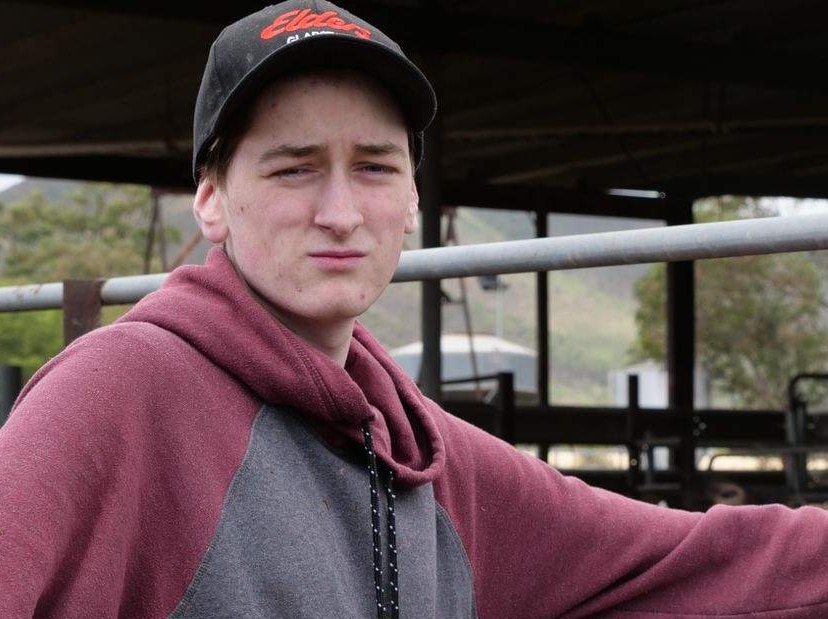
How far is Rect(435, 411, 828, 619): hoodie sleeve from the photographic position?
1414mm

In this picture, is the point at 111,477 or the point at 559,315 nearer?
the point at 111,477

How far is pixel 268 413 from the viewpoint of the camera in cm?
116

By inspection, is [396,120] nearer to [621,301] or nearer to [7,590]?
[7,590]

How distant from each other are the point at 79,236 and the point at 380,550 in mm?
29845

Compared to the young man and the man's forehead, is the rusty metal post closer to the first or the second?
the young man

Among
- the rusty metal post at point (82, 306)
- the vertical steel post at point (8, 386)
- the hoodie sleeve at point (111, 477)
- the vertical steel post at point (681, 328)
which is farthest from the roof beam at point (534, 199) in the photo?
the hoodie sleeve at point (111, 477)

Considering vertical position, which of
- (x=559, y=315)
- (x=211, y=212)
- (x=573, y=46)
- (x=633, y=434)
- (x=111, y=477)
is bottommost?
(x=633, y=434)

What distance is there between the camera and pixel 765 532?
146cm

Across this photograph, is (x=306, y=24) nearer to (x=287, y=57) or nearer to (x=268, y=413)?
(x=287, y=57)

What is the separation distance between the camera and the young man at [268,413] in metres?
1.00

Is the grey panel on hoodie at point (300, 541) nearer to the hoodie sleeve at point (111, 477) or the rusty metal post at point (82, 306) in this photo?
the hoodie sleeve at point (111, 477)

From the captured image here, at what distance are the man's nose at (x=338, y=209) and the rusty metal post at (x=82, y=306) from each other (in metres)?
0.94

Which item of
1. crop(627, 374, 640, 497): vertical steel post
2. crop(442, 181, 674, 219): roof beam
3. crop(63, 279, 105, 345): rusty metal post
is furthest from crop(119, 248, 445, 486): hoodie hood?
crop(442, 181, 674, 219): roof beam

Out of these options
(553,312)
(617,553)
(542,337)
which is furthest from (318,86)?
(553,312)
